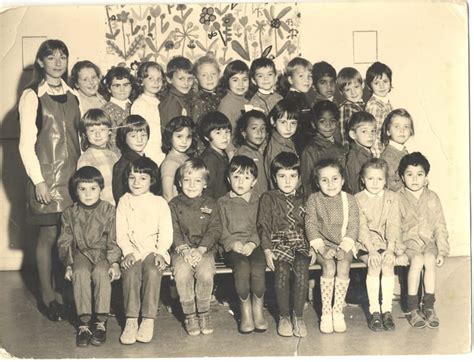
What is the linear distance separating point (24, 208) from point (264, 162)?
1.72 m

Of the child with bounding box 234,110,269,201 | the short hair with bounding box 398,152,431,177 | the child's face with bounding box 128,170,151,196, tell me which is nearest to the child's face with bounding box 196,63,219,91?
the child with bounding box 234,110,269,201

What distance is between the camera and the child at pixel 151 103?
401cm

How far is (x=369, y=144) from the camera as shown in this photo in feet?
13.0

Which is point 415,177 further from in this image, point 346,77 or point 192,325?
point 192,325

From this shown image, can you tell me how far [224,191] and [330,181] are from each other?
58 centimetres

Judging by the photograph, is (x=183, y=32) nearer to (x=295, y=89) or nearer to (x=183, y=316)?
(x=295, y=89)

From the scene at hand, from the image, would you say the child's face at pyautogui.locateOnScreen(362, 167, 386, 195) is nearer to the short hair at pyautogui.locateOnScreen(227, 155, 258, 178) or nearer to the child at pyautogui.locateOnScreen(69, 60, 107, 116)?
the short hair at pyautogui.locateOnScreen(227, 155, 258, 178)

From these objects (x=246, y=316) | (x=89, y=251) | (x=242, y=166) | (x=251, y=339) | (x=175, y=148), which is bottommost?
(x=251, y=339)

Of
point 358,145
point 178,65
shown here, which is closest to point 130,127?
point 178,65

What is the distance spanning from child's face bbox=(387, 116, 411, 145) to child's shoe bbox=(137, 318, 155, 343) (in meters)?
1.69

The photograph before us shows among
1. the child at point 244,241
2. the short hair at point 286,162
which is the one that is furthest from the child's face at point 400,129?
the child at point 244,241

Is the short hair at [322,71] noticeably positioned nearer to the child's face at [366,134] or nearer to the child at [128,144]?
the child's face at [366,134]

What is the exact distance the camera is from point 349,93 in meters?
4.17

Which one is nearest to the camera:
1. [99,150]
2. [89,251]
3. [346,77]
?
[89,251]
